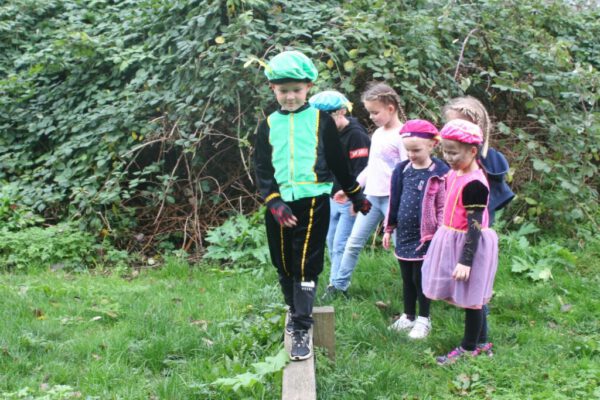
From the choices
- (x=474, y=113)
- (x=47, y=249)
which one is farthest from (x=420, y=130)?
(x=47, y=249)

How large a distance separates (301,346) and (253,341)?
2.10 feet

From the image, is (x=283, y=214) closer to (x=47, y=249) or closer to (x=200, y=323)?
(x=200, y=323)

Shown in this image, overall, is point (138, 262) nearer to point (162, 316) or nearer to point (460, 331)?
point (162, 316)

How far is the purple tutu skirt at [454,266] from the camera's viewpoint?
4207 mm

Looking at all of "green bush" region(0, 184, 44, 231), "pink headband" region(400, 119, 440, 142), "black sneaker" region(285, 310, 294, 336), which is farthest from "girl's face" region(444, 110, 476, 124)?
"green bush" region(0, 184, 44, 231)

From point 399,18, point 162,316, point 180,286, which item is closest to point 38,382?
point 162,316

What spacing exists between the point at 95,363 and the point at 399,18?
5067 mm

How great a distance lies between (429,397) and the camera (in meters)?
3.92

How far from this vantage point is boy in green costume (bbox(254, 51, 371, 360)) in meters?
3.88

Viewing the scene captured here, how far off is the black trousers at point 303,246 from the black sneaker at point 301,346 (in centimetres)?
4

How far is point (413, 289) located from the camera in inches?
195

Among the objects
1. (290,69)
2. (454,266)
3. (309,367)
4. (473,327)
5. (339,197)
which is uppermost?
(290,69)

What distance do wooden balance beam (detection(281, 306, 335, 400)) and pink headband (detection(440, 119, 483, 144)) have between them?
1283 millimetres

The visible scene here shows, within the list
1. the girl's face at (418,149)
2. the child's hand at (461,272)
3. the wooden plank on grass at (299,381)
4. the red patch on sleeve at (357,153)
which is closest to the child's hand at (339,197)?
the red patch on sleeve at (357,153)
